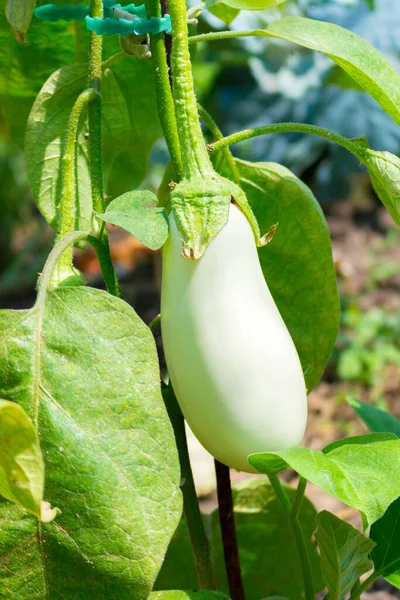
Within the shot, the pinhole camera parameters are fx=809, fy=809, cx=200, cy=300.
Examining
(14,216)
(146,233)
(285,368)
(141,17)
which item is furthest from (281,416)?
(14,216)

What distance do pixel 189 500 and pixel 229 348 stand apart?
192 millimetres

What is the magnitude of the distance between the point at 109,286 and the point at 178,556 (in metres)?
0.35

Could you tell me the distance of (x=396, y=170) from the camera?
0.55m

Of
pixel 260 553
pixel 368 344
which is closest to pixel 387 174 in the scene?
pixel 260 553

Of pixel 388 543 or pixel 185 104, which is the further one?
pixel 388 543

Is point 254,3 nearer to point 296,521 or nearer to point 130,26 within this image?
point 130,26

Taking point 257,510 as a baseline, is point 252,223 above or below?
above

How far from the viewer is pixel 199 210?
51 centimetres

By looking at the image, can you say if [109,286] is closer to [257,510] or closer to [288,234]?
[288,234]

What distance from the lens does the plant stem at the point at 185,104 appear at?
52 cm

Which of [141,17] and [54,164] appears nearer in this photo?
[141,17]

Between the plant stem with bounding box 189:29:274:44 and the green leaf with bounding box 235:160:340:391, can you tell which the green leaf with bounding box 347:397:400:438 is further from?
the plant stem with bounding box 189:29:274:44

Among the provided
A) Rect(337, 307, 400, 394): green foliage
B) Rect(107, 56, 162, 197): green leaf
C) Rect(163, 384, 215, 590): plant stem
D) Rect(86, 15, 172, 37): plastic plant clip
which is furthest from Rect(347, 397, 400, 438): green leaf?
Rect(337, 307, 400, 394): green foliage

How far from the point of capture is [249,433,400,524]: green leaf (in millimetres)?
487
